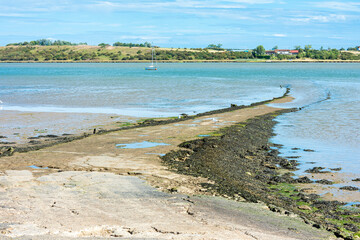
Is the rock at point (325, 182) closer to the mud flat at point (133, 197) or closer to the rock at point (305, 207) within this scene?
the mud flat at point (133, 197)

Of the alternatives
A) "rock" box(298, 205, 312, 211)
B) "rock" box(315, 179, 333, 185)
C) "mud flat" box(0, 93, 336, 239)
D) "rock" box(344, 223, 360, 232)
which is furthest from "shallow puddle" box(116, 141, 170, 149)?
"rock" box(344, 223, 360, 232)

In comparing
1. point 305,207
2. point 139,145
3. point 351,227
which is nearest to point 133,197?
point 305,207

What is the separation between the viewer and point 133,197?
9.44 m

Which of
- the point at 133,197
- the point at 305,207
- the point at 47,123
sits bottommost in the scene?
the point at 47,123

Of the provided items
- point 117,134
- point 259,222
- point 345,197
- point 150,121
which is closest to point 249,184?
point 345,197

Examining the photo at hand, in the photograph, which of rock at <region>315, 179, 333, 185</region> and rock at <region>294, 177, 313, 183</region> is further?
rock at <region>294, 177, 313, 183</region>

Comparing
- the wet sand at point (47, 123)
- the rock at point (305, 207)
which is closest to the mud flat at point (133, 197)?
the rock at point (305, 207)

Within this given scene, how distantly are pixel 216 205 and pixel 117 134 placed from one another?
10.4m

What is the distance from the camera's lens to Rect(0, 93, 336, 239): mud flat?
7520 millimetres

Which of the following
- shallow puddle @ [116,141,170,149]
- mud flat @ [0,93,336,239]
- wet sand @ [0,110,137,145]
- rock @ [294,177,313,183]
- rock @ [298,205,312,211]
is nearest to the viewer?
mud flat @ [0,93,336,239]

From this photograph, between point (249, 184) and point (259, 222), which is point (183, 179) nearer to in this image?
point (249, 184)

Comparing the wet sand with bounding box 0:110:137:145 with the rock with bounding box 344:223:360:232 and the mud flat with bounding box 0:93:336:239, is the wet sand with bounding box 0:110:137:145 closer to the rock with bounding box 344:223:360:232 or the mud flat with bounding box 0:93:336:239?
the mud flat with bounding box 0:93:336:239

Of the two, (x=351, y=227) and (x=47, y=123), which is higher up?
(x=351, y=227)

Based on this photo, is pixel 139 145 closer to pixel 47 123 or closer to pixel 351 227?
pixel 47 123
